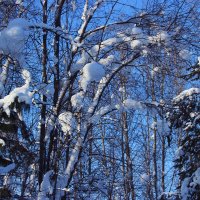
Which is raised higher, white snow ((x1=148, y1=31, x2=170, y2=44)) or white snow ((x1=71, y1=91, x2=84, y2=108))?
white snow ((x1=148, y1=31, x2=170, y2=44))

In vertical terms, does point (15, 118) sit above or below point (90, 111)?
below

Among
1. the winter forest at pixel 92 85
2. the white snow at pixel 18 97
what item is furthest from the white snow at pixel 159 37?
the white snow at pixel 18 97

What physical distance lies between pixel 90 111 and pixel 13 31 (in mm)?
2855

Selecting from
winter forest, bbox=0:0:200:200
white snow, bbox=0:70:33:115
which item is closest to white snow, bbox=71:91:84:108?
winter forest, bbox=0:0:200:200

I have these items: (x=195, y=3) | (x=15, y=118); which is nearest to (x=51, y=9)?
(x=195, y=3)

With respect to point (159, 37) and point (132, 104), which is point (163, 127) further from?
point (159, 37)

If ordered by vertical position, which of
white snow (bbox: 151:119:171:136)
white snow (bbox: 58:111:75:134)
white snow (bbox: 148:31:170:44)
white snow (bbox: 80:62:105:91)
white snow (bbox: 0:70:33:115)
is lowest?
white snow (bbox: 0:70:33:115)

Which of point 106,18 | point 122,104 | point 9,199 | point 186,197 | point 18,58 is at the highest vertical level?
point 106,18

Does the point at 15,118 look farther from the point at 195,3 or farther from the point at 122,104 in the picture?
the point at 195,3

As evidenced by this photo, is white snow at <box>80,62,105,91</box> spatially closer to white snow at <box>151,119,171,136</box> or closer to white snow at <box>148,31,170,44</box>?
white snow at <box>148,31,170,44</box>

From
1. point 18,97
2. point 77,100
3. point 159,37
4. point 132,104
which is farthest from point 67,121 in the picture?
point 18,97

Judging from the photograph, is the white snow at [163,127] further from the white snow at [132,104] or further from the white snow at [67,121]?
the white snow at [67,121]

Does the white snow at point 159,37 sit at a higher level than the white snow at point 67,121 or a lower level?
higher

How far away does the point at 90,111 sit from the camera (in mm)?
7512
